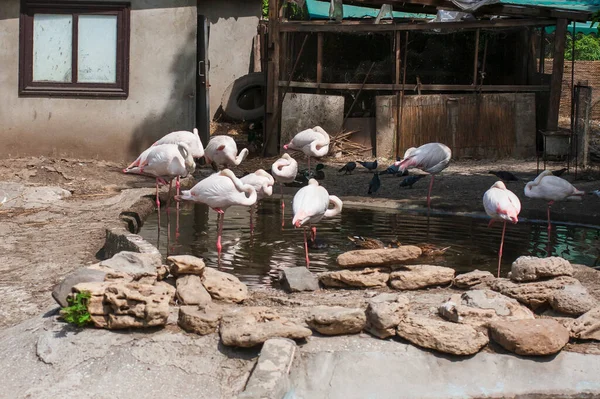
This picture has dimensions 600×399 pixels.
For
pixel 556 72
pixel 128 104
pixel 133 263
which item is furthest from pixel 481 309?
pixel 556 72

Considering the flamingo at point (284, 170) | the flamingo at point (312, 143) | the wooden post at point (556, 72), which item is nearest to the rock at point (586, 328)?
the flamingo at point (284, 170)

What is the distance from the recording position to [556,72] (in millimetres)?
14984

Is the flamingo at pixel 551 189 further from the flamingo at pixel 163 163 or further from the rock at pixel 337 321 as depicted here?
the rock at pixel 337 321

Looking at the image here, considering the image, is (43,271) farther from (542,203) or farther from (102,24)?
(102,24)

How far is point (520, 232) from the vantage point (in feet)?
31.2

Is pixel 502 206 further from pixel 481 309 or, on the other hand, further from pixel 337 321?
pixel 337 321

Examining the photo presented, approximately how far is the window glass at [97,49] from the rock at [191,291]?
8.22 m

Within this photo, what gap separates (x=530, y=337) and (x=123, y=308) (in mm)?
2343

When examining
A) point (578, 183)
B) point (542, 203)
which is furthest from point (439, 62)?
point (542, 203)

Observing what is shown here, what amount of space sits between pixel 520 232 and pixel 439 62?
27.4 ft

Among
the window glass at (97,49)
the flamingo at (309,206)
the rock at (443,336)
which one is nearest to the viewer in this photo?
the rock at (443,336)

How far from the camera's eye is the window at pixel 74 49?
13617 mm

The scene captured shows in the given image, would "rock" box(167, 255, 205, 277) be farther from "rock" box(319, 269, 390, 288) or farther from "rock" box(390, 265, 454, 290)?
"rock" box(390, 265, 454, 290)

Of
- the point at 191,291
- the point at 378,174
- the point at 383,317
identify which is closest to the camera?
the point at 383,317
